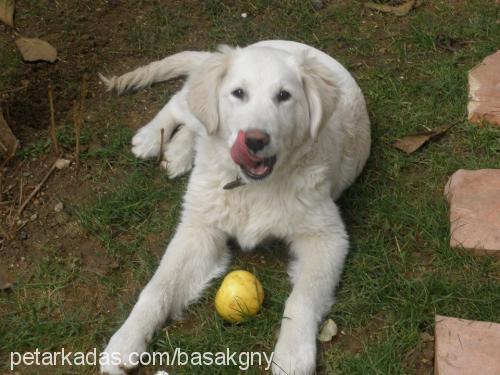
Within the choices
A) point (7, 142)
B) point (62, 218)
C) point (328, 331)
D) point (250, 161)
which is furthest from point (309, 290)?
point (7, 142)

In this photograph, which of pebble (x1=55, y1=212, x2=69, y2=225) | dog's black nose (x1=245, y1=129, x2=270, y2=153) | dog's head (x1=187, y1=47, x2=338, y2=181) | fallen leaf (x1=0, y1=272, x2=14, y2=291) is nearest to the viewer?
dog's black nose (x1=245, y1=129, x2=270, y2=153)

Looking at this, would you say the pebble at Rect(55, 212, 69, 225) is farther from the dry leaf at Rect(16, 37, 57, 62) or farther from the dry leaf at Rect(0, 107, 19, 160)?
the dry leaf at Rect(16, 37, 57, 62)

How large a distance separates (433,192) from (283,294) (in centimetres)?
115

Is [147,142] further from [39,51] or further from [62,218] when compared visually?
[39,51]

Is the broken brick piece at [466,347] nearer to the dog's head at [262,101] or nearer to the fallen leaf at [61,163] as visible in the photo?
the dog's head at [262,101]

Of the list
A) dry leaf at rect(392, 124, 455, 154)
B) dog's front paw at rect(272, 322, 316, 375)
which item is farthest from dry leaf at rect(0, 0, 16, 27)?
dry leaf at rect(392, 124, 455, 154)

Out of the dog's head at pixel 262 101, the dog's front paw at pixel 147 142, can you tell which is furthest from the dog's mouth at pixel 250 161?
the dog's front paw at pixel 147 142

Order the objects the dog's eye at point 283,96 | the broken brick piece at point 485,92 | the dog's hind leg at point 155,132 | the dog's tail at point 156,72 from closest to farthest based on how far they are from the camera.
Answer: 1. the dog's eye at point 283,96
2. the dog's hind leg at point 155,132
3. the broken brick piece at point 485,92
4. the dog's tail at point 156,72

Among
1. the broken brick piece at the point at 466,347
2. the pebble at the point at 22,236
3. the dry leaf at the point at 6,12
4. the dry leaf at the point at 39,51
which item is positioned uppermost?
the dry leaf at the point at 6,12

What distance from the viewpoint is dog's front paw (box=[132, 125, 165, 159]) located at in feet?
12.7

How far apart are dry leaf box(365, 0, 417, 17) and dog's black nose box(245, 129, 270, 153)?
112 inches

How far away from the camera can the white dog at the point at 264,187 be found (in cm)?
274

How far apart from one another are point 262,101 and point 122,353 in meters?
1.23

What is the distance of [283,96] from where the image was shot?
2855mm
